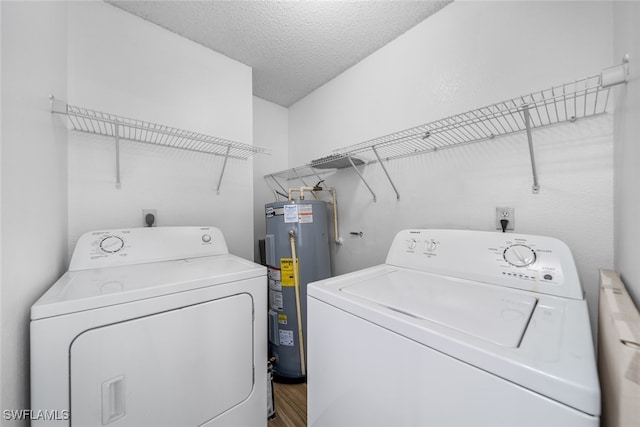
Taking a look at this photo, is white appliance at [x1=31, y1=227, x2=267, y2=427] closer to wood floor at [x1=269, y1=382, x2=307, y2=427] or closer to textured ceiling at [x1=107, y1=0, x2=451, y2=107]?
wood floor at [x1=269, y1=382, x2=307, y2=427]

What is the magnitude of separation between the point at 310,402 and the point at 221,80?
2.36 meters

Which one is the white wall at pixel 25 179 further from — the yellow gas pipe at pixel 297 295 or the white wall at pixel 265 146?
the white wall at pixel 265 146

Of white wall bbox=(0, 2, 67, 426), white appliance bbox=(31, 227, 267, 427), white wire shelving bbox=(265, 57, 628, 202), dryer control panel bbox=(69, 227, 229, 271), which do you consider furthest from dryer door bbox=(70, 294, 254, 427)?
white wire shelving bbox=(265, 57, 628, 202)

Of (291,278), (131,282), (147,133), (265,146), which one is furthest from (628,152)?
(265,146)

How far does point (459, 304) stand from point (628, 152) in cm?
74

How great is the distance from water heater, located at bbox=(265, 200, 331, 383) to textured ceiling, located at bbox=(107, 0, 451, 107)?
1.27m

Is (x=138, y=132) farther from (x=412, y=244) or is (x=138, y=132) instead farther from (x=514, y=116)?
(x=514, y=116)

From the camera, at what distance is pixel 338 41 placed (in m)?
1.80

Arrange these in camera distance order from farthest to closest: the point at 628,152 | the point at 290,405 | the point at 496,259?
the point at 290,405 → the point at 496,259 → the point at 628,152

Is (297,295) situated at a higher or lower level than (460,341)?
lower

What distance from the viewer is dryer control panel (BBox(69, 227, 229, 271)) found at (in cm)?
123

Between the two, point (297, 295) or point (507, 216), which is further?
point (297, 295)

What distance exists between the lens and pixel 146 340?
0.91 metres

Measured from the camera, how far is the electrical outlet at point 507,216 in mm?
1216
